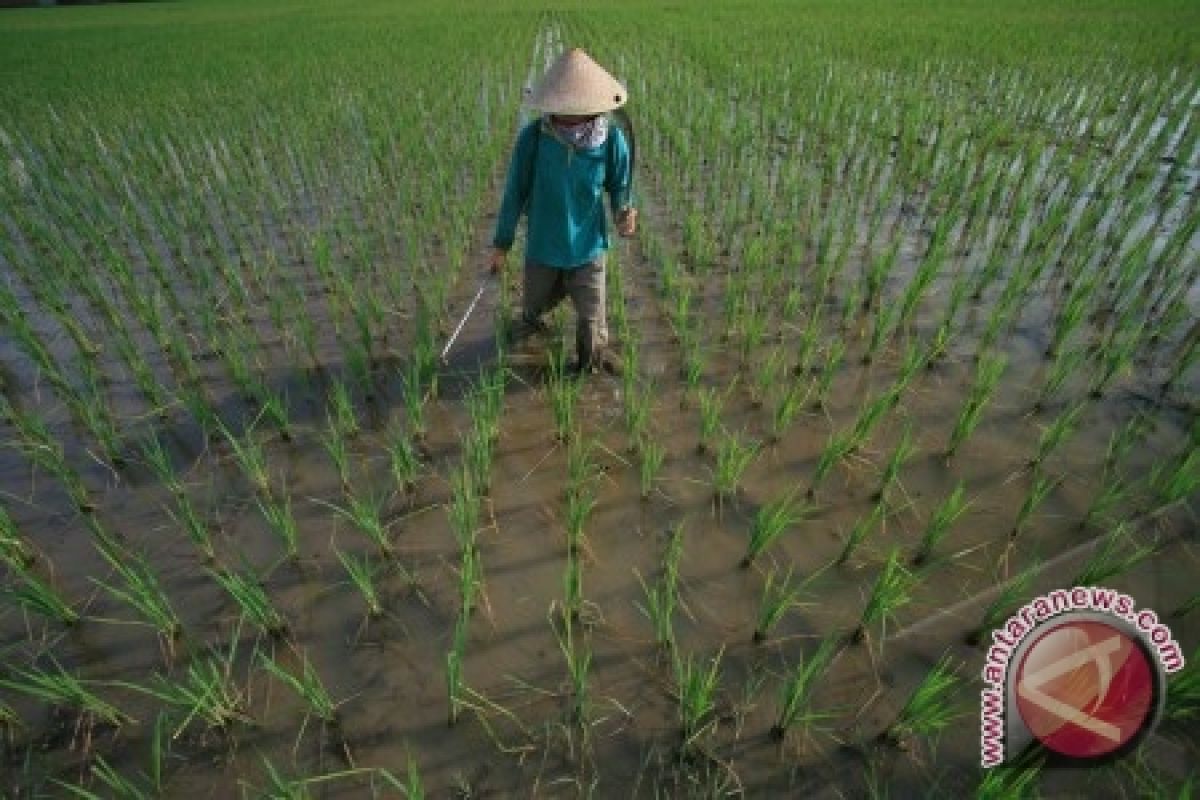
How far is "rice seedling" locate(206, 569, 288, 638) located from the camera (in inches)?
63.3

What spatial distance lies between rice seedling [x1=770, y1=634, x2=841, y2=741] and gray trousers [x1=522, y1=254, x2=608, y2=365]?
1.58 meters

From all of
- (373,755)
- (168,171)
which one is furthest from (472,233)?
(373,755)

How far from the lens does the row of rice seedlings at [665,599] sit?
1.69 metres

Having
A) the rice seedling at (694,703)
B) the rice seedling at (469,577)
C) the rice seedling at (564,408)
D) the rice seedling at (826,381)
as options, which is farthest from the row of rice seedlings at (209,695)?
the rice seedling at (826,381)

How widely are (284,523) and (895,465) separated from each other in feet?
6.13

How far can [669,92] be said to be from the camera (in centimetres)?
665

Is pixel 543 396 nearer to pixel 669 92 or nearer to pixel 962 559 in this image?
pixel 962 559

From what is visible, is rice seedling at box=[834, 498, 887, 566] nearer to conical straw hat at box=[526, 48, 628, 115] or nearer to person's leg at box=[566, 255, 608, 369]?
person's leg at box=[566, 255, 608, 369]

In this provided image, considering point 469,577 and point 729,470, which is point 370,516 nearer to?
point 469,577

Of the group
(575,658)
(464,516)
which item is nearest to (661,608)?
(575,658)

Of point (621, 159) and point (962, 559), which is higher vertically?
point (621, 159)

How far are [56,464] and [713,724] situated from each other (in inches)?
90.1

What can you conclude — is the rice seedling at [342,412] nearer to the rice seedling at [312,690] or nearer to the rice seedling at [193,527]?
the rice seedling at [193,527]

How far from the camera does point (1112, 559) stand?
196cm
